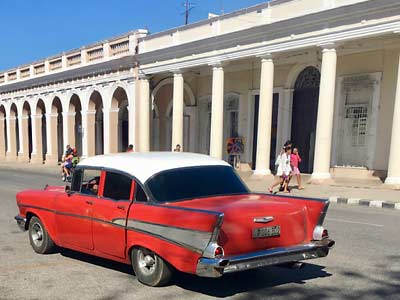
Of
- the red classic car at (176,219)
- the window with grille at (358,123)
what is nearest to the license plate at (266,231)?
the red classic car at (176,219)

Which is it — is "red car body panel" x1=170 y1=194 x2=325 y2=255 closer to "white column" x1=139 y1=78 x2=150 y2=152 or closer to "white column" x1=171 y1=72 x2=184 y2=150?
"white column" x1=171 y1=72 x2=184 y2=150

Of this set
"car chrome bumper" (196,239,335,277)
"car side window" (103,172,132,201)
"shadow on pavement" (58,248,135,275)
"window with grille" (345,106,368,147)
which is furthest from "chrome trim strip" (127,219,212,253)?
"window with grille" (345,106,368,147)

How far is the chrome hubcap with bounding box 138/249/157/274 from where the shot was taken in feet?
13.6

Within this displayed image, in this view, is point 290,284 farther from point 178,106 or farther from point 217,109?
point 178,106

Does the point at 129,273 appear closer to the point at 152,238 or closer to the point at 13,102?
the point at 152,238

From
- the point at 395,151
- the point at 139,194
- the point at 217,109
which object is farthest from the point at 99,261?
the point at 217,109

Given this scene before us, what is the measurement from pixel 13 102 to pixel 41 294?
38017 millimetres

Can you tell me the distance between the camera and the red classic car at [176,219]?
3664 millimetres

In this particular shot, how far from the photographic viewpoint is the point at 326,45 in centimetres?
1448

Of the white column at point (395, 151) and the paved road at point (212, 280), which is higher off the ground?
the white column at point (395, 151)

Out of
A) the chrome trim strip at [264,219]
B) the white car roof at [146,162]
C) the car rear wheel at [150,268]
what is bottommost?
the car rear wheel at [150,268]

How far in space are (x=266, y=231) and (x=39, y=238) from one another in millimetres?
3579

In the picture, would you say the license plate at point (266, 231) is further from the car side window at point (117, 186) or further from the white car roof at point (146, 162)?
the car side window at point (117, 186)

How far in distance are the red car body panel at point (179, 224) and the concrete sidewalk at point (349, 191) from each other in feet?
24.9
